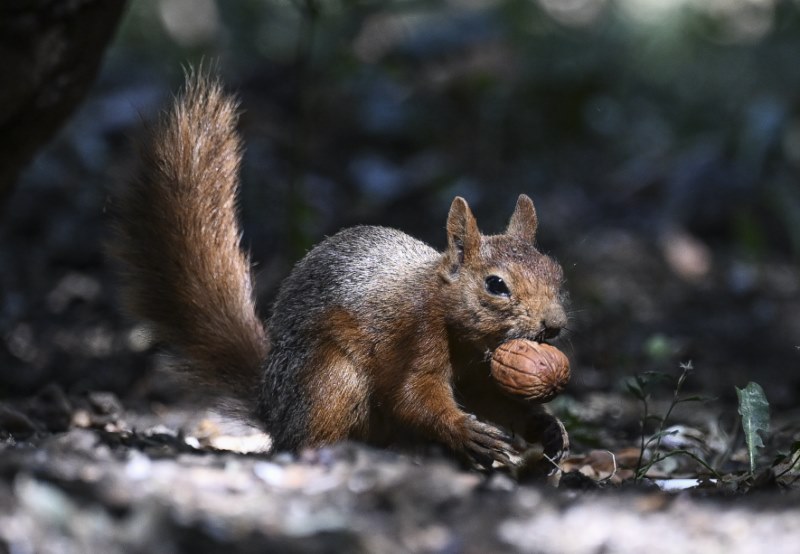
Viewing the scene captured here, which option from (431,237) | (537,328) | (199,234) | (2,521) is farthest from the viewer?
(431,237)

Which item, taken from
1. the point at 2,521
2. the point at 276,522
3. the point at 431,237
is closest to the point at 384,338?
the point at 276,522

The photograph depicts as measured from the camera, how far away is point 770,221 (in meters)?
8.44

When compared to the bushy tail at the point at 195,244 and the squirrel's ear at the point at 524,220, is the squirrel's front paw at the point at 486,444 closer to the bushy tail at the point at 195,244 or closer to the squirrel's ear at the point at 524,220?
the squirrel's ear at the point at 524,220

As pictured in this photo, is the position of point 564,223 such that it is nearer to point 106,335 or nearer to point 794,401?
point 794,401

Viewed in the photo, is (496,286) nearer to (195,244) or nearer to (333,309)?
(333,309)

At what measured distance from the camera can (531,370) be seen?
11.4ft

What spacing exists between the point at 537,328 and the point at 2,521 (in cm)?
190

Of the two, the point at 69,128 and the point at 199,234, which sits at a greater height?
the point at 69,128

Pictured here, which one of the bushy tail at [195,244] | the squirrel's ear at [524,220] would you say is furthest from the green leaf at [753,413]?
the bushy tail at [195,244]

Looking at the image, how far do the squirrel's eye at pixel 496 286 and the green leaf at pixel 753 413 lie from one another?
2.73ft

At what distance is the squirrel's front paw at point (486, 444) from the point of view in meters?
3.52

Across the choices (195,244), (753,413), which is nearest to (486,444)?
(753,413)

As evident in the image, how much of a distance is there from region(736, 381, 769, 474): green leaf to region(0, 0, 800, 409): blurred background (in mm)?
1599

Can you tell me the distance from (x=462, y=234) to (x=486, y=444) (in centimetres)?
82
